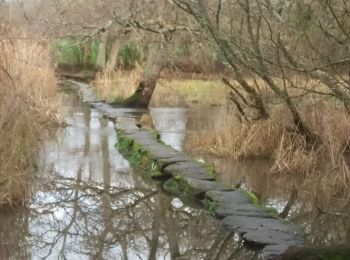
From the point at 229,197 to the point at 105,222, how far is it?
1.44 metres

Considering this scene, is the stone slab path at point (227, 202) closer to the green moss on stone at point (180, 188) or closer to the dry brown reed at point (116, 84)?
the green moss on stone at point (180, 188)

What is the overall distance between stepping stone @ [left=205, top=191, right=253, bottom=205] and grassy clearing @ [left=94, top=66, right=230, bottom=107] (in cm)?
1228

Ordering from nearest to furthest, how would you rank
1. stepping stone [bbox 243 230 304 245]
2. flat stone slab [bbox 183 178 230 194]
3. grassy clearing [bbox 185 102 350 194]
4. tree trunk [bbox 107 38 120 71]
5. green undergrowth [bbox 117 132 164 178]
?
stepping stone [bbox 243 230 304 245]
flat stone slab [bbox 183 178 230 194]
grassy clearing [bbox 185 102 350 194]
green undergrowth [bbox 117 132 164 178]
tree trunk [bbox 107 38 120 71]

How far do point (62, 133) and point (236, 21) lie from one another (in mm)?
5107

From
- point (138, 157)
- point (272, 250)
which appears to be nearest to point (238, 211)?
point (272, 250)

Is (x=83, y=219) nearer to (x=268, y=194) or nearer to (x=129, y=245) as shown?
(x=129, y=245)

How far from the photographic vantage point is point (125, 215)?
704 cm

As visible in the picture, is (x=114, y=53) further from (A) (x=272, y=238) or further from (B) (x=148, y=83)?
(A) (x=272, y=238)

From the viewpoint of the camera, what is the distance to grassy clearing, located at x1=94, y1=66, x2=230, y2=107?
821 inches

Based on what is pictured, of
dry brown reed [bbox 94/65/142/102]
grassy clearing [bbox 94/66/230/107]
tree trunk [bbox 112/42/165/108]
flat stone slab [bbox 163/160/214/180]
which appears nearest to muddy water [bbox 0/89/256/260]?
flat stone slab [bbox 163/160/214/180]

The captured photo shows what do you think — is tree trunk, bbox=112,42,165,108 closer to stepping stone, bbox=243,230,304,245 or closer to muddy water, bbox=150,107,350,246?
muddy water, bbox=150,107,350,246

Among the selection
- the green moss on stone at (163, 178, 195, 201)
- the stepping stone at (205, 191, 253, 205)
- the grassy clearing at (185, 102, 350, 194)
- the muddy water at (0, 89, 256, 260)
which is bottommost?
the muddy water at (0, 89, 256, 260)

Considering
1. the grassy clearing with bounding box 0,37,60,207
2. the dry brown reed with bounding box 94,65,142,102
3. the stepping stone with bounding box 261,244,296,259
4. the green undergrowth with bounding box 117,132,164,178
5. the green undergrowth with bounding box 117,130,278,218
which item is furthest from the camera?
the dry brown reed with bounding box 94,65,142,102

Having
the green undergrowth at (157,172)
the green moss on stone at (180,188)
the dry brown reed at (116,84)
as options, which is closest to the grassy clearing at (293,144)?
the green undergrowth at (157,172)
